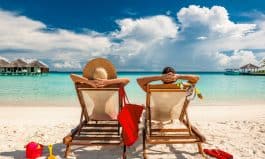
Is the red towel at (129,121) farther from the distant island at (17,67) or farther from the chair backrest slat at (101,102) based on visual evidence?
the distant island at (17,67)

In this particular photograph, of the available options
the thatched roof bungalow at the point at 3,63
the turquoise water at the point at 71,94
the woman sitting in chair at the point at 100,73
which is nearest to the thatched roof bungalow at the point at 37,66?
the thatched roof bungalow at the point at 3,63

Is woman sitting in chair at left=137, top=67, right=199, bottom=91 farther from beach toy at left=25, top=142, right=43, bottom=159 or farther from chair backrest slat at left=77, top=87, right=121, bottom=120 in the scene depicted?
beach toy at left=25, top=142, right=43, bottom=159

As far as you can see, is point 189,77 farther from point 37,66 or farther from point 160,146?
point 37,66

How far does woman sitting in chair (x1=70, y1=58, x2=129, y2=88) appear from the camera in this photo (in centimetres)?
394

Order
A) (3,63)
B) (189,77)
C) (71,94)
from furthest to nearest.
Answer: (3,63), (71,94), (189,77)

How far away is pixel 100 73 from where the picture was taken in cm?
409

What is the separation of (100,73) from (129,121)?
75cm

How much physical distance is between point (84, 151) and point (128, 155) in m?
0.63

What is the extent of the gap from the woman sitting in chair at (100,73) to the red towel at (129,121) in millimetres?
252

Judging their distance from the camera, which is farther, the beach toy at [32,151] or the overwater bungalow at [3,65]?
the overwater bungalow at [3,65]

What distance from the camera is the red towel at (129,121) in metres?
3.77

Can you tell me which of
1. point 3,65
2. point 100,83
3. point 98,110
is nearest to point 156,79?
point 100,83

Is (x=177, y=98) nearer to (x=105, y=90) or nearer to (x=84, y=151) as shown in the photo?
(x=105, y=90)

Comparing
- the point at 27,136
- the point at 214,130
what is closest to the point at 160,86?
the point at 214,130
